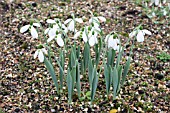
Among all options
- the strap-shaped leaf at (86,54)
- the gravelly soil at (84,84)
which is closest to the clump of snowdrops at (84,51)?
the strap-shaped leaf at (86,54)

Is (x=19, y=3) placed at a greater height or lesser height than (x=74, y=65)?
greater

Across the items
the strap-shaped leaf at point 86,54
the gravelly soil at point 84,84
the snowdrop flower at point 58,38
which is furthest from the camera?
the gravelly soil at point 84,84

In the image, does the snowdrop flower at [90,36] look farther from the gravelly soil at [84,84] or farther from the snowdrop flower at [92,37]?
the gravelly soil at [84,84]

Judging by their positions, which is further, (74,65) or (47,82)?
(47,82)

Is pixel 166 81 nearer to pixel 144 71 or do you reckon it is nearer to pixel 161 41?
pixel 144 71

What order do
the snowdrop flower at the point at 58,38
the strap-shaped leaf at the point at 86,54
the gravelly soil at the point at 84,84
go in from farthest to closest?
the gravelly soil at the point at 84,84 → the strap-shaped leaf at the point at 86,54 → the snowdrop flower at the point at 58,38

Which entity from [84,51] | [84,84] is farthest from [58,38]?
[84,84]

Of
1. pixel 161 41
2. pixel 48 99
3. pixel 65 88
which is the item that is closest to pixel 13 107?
pixel 48 99

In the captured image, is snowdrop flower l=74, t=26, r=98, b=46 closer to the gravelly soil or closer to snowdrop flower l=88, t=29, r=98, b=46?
snowdrop flower l=88, t=29, r=98, b=46

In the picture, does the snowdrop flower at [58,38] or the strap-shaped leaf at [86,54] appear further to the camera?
the strap-shaped leaf at [86,54]

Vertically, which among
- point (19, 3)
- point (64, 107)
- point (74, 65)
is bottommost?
point (64, 107)

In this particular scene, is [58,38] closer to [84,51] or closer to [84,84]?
[84,51]
